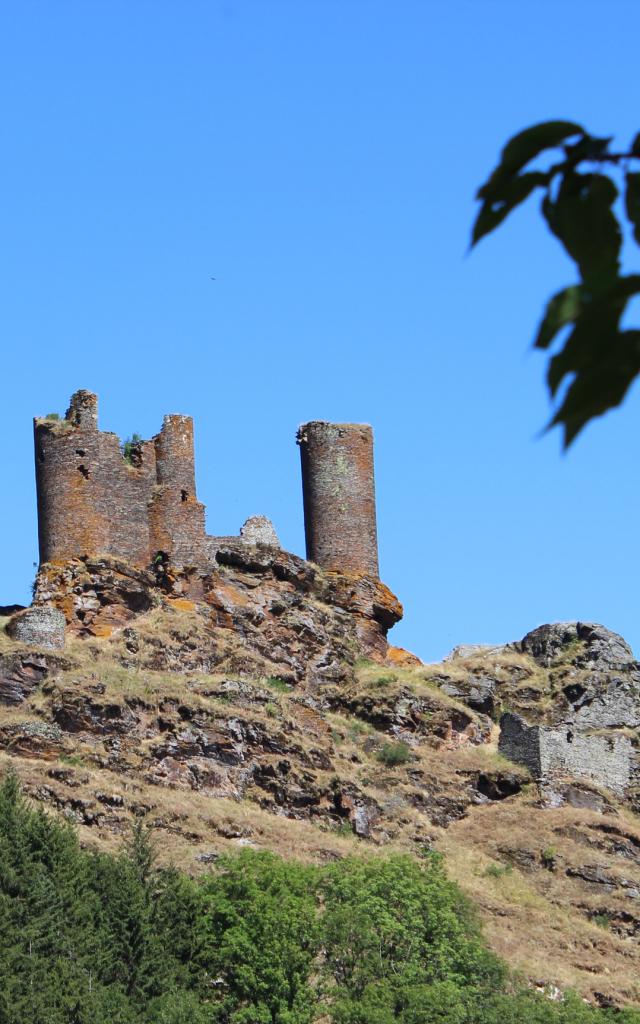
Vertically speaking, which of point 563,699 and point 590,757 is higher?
point 563,699

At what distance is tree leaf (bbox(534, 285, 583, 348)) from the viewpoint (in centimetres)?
328

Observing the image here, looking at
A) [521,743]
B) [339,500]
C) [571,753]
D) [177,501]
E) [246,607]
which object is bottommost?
[571,753]

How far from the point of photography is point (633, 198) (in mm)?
3465

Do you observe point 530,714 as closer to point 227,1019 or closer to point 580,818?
point 580,818

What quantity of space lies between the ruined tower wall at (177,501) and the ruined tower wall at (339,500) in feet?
14.7

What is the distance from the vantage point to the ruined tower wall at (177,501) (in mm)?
53844

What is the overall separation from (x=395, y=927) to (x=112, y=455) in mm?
16859

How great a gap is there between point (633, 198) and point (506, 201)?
221 mm

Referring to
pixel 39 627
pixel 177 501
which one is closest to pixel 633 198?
pixel 39 627

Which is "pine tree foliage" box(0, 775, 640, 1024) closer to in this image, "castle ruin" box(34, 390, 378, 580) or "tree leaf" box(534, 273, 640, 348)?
"castle ruin" box(34, 390, 378, 580)

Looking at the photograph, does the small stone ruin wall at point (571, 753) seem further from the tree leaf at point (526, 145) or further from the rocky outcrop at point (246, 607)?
the tree leaf at point (526, 145)

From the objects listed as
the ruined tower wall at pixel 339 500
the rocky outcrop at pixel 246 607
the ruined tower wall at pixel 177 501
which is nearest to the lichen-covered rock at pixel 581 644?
the rocky outcrop at pixel 246 607

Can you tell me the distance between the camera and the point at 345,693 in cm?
5553

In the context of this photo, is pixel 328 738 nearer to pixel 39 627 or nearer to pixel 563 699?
pixel 39 627
